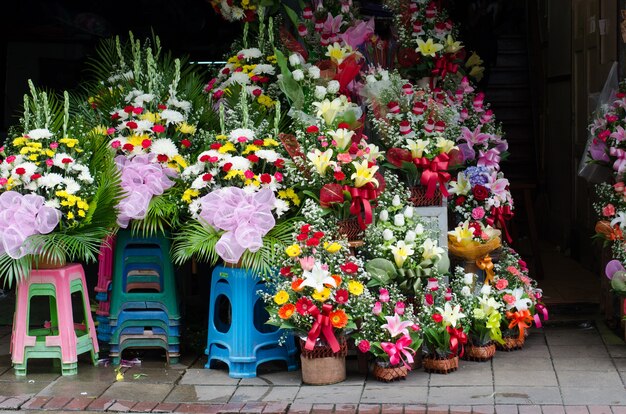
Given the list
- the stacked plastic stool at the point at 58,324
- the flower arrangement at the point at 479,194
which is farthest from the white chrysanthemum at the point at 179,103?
the flower arrangement at the point at 479,194

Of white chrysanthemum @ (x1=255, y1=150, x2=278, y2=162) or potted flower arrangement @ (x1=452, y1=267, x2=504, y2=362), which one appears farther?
potted flower arrangement @ (x1=452, y1=267, x2=504, y2=362)

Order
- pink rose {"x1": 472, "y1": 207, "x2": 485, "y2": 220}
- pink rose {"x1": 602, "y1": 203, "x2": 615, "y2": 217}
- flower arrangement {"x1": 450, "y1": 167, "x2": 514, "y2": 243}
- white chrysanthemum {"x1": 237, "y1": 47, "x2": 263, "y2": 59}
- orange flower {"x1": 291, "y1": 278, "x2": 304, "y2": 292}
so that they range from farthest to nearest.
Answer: white chrysanthemum {"x1": 237, "y1": 47, "x2": 263, "y2": 59}
flower arrangement {"x1": 450, "y1": 167, "x2": 514, "y2": 243}
pink rose {"x1": 472, "y1": 207, "x2": 485, "y2": 220}
pink rose {"x1": 602, "y1": 203, "x2": 615, "y2": 217}
orange flower {"x1": 291, "y1": 278, "x2": 304, "y2": 292}

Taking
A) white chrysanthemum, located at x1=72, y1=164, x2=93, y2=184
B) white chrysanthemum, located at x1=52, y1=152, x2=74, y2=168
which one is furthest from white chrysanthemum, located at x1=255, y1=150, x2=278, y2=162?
white chrysanthemum, located at x1=52, y1=152, x2=74, y2=168

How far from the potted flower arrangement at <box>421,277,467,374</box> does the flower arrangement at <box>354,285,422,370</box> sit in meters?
0.10

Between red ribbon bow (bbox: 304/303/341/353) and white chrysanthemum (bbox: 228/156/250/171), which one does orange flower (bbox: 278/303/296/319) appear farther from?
white chrysanthemum (bbox: 228/156/250/171)

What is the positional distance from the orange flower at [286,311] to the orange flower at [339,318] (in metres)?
0.24

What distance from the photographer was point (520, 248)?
11.0 m

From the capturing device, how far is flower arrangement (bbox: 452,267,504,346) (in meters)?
7.07

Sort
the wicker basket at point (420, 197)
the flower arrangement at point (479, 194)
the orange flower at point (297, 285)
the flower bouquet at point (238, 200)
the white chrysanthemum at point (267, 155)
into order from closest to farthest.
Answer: the orange flower at point (297, 285), the flower bouquet at point (238, 200), the white chrysanthemum at point (267, 155), the wicker basket at point (420, 197), the flower arrangement at point (479, 194)

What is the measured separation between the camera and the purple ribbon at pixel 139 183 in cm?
699

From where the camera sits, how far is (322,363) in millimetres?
6688

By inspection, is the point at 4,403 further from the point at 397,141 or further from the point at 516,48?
the point at 516,48

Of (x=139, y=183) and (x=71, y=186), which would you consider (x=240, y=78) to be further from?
(x=71, y=186)

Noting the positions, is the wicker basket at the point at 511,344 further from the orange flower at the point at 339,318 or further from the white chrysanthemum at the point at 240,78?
the white chrysanthemum at the point at 240,78
